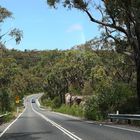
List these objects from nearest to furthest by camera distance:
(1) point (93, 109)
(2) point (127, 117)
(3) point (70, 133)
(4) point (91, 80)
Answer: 1. (3) point (70, 133)
2. (2) point (127, 117)
3. (1) point (93, 109)
4. (4) point (91, 80)

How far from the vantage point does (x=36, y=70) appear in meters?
200

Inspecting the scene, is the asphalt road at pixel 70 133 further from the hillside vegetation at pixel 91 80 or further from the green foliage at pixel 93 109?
the green foliage at pixel 93 109

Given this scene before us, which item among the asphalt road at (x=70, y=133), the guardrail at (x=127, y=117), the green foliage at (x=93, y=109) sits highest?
the green foliage at (x=93, y=109)

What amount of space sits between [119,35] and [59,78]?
74.4 m

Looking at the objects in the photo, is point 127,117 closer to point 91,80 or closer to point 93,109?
point 93,109

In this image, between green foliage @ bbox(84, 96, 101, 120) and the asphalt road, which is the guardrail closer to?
the asphalt road

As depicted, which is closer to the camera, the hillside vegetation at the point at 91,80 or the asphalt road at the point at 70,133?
the asphalt road at the point at 70,133

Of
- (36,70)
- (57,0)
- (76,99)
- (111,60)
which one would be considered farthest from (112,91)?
(36,70)

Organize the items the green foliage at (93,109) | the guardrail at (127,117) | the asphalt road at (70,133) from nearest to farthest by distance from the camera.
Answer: the asphalt road at (70,133)
the guardrail at (127,117)
the green foliage at (93,109)

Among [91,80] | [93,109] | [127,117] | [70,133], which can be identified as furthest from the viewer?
[91,80]

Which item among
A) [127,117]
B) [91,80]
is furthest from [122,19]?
[91,80]

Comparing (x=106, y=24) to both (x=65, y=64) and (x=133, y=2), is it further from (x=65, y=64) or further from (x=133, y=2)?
(x=65, y=64)

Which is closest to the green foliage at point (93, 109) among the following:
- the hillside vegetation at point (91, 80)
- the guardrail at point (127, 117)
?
the hillside vegetation at point (91, 80)

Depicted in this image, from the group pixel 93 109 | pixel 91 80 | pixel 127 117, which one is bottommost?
pixel 127 117
